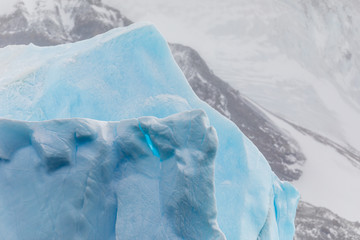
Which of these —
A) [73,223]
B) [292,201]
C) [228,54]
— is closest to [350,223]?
[292,201]

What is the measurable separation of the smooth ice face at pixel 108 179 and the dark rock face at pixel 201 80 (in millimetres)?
10455

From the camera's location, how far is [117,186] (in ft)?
12.6

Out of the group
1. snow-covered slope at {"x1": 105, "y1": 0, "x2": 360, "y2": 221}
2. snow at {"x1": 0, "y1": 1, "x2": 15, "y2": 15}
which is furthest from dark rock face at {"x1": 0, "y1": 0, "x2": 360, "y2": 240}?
snow-covered slope at {"x1": 105, "y1": 0, "x2": 360, "y2": 221}

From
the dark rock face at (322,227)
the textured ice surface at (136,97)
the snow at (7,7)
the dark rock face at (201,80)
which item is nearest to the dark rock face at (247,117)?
the dark rock face at (201,80)

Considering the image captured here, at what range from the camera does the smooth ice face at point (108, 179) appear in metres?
3.68

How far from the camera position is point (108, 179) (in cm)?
382

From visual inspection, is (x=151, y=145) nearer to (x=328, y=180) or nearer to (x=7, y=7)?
(x=328, y=180)

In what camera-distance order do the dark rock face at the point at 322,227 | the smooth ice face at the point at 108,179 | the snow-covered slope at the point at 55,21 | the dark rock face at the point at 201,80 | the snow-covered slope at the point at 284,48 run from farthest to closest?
the snow-covered slope at the point at 284,48 → the snow-covered slope at the point at 55,21 → the dark rock face at the point at 201,80 → the dark rock face at the point at 322,227 → the smooth ice face at the point at 108,179

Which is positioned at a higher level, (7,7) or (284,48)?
(7,7)

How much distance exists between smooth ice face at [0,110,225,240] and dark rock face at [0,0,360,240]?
34.3 ft

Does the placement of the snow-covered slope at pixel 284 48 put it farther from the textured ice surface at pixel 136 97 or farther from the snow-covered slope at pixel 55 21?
the textured ice surface at pixel 136 97

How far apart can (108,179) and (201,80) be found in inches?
754

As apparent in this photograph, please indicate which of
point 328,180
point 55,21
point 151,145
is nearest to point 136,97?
point 151,145

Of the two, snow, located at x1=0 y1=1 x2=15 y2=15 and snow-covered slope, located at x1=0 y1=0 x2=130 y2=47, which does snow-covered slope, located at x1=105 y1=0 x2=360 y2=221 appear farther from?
snow, located at x1=0 y1=1 x2=15 y2=15
